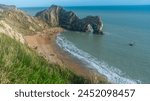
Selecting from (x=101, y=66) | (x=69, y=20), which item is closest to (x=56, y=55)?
(x=101, y=66)

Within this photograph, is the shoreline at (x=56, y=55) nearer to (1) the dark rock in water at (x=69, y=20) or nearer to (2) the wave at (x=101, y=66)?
(2) the wave at (x=101, y=66)

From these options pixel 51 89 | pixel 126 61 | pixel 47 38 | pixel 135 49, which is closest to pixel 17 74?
pixel 51 89

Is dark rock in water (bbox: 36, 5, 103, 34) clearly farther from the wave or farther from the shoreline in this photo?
the wave

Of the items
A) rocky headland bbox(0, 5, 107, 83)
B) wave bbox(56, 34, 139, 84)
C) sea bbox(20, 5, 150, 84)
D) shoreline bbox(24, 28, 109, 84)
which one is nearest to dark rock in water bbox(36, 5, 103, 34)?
rocky headland bbox(0, 5, 107, 83)

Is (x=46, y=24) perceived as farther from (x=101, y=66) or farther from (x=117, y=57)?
(x=101, y=66)

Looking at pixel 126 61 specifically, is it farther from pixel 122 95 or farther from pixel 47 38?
pixel 122 95

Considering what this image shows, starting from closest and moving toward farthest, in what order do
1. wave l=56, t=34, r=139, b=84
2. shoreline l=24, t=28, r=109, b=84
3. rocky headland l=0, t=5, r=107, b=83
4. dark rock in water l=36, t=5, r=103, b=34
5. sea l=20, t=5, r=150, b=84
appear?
wave l=56, t=34, r=139, b=84
shoreline l=24, t=28, r=109, b=84
sea l=20, t=5, r=150, b=84
rocky headland l=0, t=5, r=107, b=83
dark rock in water l=36, t=5, r=103, b=34
